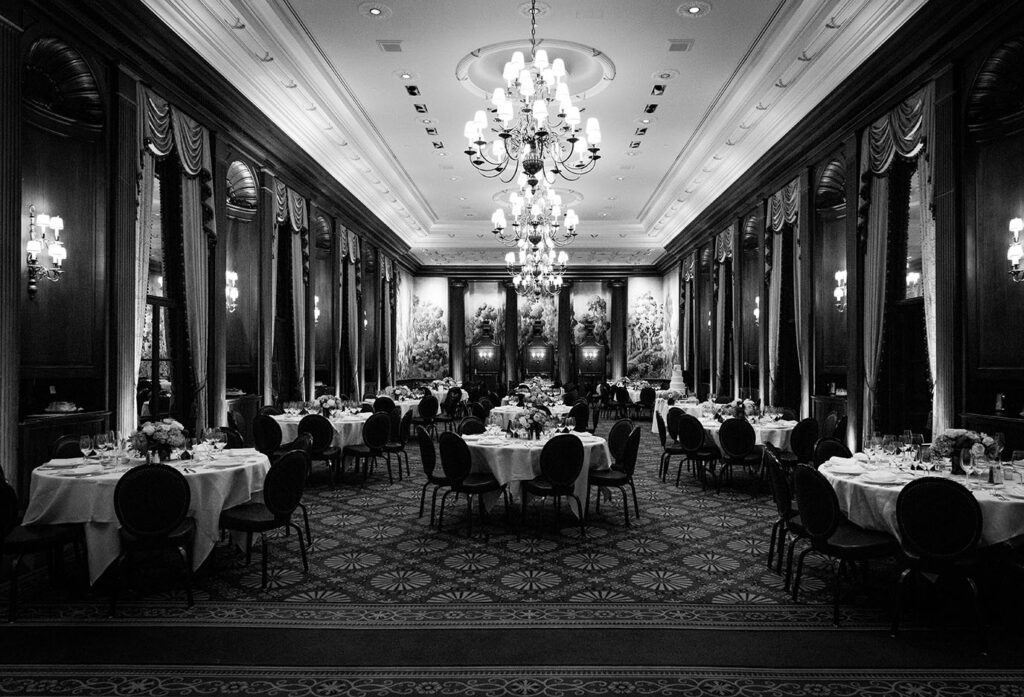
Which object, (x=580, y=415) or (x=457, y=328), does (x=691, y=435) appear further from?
(x=457, y=328)

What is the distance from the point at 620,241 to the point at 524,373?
4.97 metres

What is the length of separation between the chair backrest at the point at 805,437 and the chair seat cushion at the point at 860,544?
11.1 ft

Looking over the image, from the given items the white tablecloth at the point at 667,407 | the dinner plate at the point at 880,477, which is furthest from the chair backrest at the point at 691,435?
the dinner plate at the point at 880,477

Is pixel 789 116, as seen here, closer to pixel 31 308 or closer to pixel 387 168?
pixel 387 168

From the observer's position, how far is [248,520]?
15.7ft

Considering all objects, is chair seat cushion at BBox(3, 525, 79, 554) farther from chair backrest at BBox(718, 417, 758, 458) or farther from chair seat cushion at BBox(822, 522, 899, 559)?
chair backrest at BBox(718, 417, 758, 458)

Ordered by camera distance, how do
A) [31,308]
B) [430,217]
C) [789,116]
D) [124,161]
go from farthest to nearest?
[430,217] → [789,116] → [124,161] → [31,308]

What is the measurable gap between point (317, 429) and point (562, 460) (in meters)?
3.58

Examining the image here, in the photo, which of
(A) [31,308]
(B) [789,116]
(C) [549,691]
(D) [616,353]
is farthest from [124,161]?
(D) [616,353]

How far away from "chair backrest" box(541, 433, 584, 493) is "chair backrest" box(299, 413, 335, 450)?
11.1ft

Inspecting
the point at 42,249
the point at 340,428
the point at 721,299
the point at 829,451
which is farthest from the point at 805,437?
the point at 42,249

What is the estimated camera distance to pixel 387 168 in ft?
42.2

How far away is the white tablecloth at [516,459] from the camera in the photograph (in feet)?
20.4

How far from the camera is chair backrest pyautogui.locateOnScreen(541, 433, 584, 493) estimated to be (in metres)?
5.93
